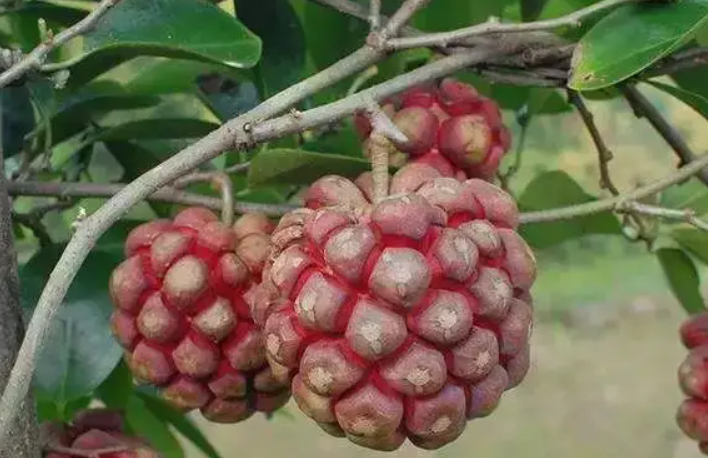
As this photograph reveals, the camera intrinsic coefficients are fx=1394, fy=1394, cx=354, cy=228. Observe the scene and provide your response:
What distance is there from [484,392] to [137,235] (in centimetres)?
26

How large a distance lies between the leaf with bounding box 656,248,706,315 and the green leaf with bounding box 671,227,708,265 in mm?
40

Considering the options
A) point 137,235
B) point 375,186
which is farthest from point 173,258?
point 375,186

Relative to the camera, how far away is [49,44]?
80 centimetres

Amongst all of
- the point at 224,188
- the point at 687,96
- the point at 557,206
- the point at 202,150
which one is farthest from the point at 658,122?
the point at 202,150

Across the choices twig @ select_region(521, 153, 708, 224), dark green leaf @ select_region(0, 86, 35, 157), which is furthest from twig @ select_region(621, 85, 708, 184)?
dark green leaf @ select_region(0, 86, 35, 157)

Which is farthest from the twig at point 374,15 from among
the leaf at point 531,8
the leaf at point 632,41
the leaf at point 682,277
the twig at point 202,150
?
the leaf at point 682,277

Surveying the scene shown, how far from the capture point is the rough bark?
2.44 feet

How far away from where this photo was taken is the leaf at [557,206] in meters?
1.22

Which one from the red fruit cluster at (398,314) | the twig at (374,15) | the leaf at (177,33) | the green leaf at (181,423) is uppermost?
the twig at (374,15)

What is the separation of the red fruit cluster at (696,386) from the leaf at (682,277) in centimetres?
12

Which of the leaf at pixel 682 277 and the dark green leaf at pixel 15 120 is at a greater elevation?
the dark green leaf at pixel 15 120

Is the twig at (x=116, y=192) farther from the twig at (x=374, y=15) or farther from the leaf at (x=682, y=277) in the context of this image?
the leaf at (x=682, y=277)

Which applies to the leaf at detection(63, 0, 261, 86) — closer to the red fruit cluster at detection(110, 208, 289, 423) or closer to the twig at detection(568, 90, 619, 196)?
the red fruit cluster at detection(110, 208, 289, 423)

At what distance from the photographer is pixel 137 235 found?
87 centimetres
